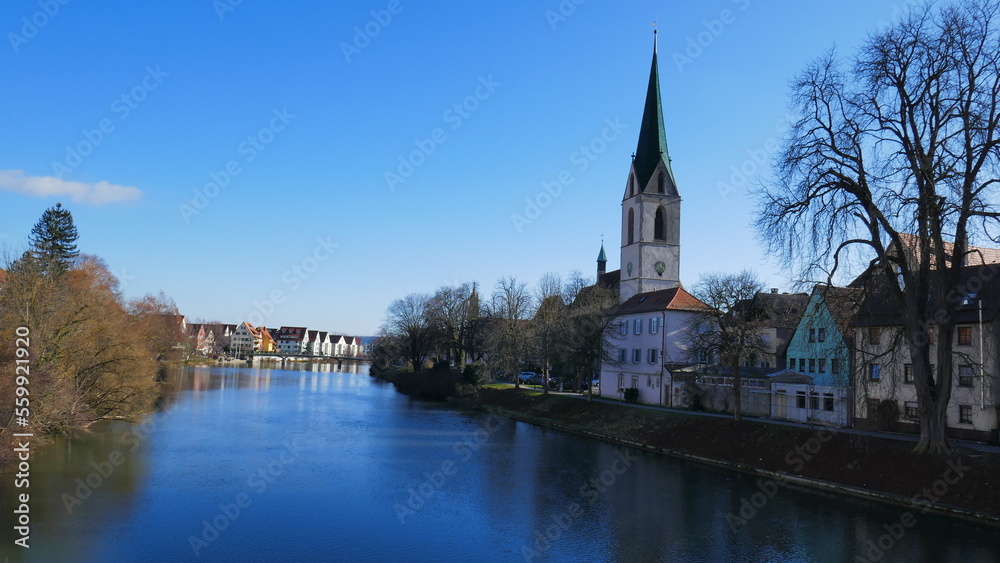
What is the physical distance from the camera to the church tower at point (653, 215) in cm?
6438

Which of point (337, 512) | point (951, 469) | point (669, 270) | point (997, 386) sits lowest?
point (337, 512)

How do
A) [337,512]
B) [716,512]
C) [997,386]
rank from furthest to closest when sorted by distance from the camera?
[997,386] → [716,512] → [337,512]

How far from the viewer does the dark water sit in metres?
17.4

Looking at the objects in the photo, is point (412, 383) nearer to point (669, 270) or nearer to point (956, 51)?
point (669, 270)

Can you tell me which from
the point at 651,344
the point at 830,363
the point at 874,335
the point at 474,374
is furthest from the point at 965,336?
the point at 474,374

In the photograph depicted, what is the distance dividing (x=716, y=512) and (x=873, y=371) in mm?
16350

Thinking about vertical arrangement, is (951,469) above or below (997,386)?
below

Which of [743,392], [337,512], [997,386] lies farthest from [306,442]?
[997,386]

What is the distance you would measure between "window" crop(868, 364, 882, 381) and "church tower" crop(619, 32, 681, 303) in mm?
30808

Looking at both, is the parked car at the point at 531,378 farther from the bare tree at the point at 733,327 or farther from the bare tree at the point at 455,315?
the bare tree at the point at 733,327

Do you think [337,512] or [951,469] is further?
[951,469]

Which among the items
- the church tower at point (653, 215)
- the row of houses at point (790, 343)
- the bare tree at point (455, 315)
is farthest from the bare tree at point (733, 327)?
the bare tree at point (455, 315)

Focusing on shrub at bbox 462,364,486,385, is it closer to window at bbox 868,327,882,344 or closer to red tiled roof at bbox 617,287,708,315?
red tiled roof at bbox 617,287,708,315

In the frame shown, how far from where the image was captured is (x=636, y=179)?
6619cm
